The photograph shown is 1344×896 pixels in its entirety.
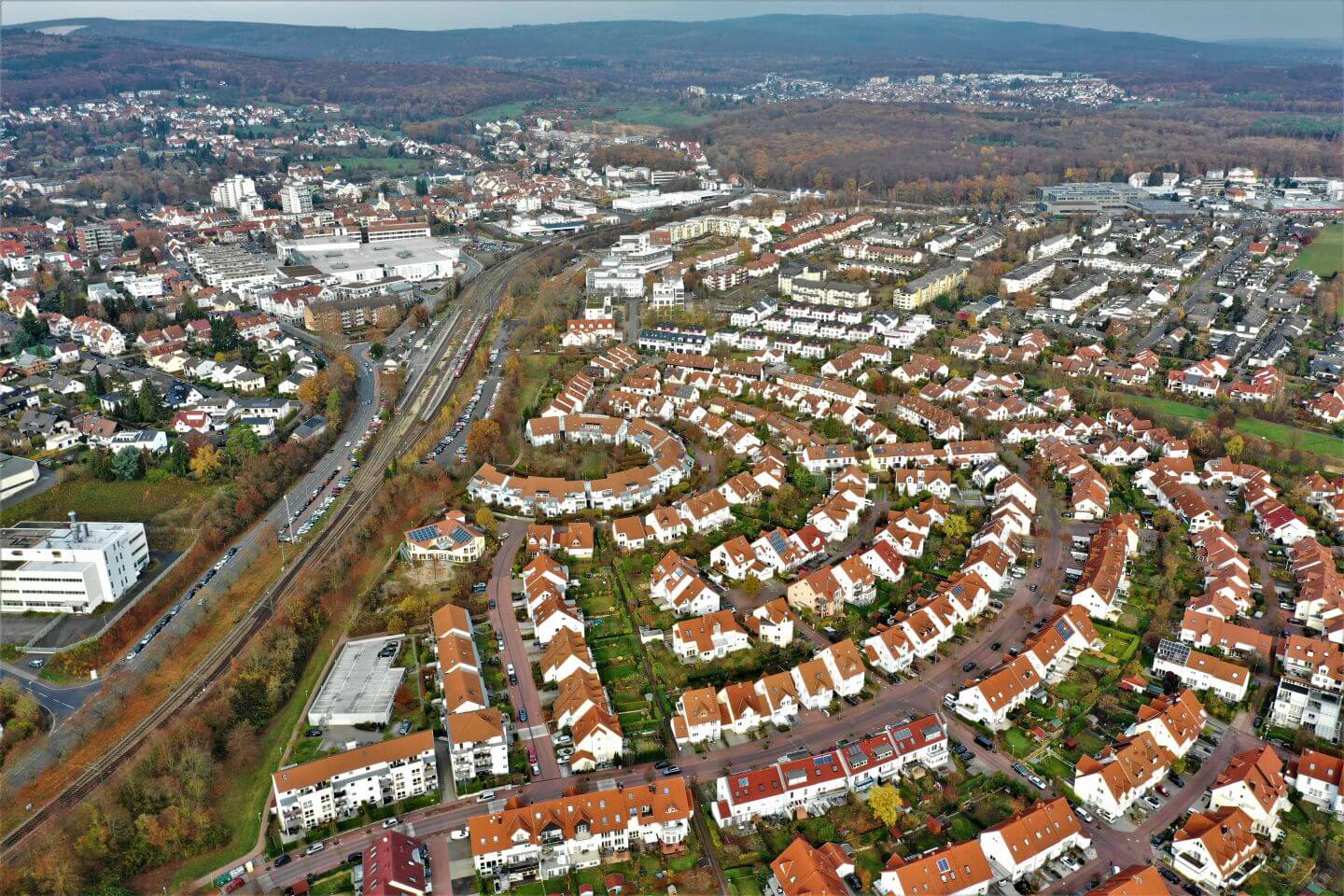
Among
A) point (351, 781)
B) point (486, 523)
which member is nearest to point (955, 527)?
point (486, 523)

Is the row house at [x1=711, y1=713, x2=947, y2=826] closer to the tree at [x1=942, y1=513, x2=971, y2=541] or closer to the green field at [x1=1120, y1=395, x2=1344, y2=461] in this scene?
the tree at [x1=942, y1=513, x2=971, y2=541]

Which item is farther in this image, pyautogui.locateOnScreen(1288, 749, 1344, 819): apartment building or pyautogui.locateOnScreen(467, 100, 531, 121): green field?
pyautogui.locateOnScreen(467, 100, 531, 121): green field

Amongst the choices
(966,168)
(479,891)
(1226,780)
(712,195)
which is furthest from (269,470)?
(966,168)

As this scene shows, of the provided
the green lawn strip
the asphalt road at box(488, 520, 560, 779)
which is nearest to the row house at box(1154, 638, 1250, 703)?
the asphalt road at box(488, 520, 560, 779)

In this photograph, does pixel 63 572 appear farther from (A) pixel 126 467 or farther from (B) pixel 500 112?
(B) pixel 500 112

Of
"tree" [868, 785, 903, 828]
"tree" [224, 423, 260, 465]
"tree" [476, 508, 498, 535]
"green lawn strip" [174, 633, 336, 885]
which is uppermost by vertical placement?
"tree" [224, 423, 260, 465]

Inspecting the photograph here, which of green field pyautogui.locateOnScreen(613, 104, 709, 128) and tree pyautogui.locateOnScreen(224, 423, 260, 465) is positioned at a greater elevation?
green field pyautogui.locateOnScreen(613, 104, 709, 128)

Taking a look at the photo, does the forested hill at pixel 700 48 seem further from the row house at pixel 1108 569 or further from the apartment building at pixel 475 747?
the apartment building at pixel 475 747
